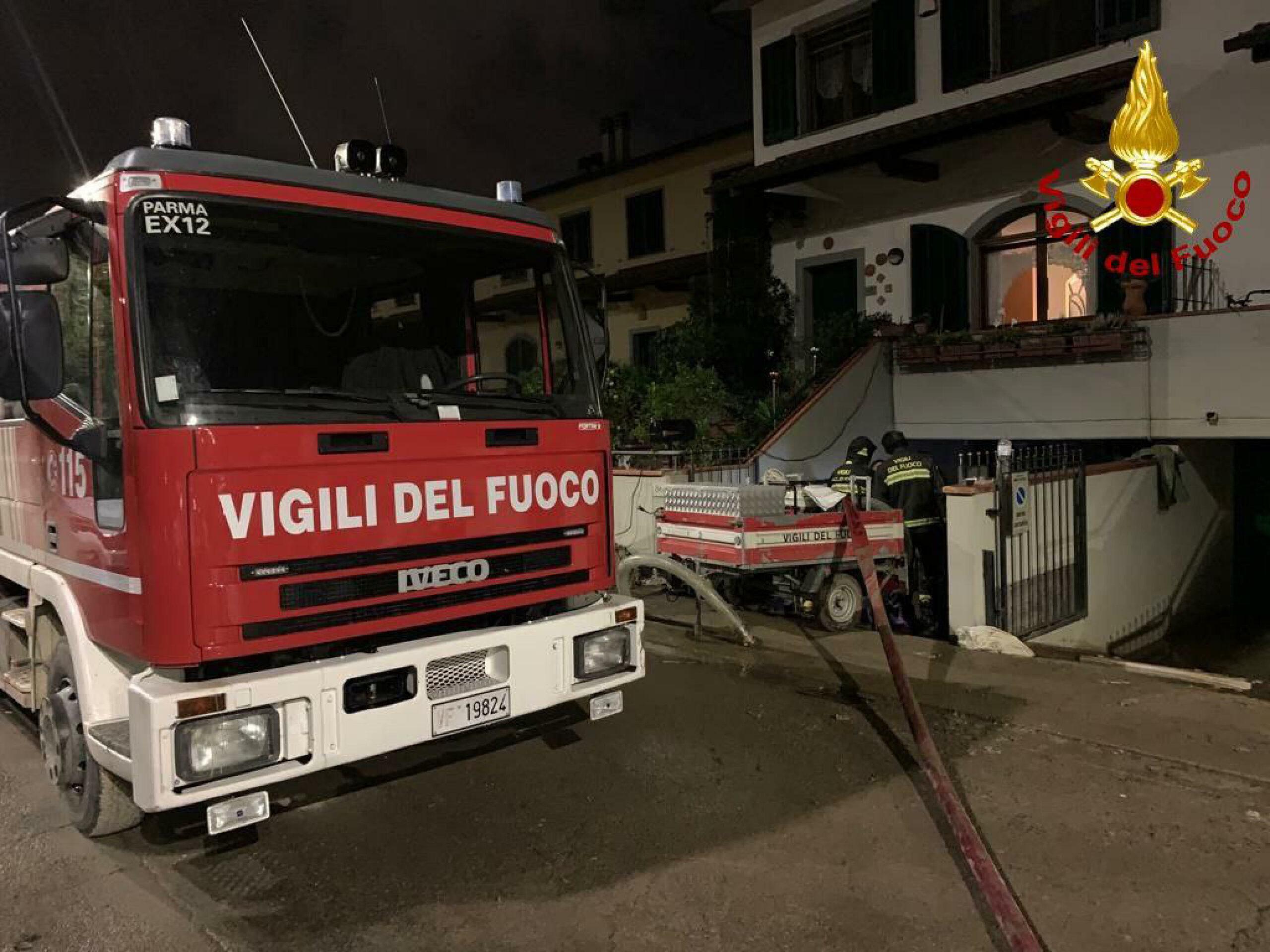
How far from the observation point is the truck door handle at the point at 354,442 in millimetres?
3348

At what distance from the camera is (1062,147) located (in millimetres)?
11289

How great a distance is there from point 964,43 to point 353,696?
12158 millimetres

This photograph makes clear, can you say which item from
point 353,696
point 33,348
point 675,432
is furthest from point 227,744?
point 675,432

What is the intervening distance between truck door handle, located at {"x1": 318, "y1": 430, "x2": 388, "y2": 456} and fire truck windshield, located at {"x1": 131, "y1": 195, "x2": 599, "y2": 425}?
77mm

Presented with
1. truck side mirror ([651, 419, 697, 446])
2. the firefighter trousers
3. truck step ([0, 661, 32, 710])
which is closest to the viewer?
truck step ([0, 661, 32, 710])

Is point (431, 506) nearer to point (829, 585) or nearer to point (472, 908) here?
point (472, 908)

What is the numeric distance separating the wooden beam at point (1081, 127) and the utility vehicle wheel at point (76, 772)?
11158 millimetres

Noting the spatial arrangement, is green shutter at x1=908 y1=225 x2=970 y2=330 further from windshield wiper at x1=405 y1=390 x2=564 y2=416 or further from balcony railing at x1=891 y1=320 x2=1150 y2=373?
windshield wiper at x1=405 y1=390 x2=564 y2=416

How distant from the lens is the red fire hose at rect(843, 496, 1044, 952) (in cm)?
307

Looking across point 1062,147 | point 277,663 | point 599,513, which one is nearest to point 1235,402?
point 1062,147

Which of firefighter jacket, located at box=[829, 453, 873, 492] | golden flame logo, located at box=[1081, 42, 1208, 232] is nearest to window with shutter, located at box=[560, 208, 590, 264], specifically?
golden flame logo, located at box=[1081, 42, 1208, 232]

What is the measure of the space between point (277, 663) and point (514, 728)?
1977 mm

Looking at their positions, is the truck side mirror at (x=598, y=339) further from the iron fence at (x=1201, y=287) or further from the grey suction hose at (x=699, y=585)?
the iron fence at (x=1201, y=287)

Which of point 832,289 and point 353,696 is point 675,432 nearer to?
point 353,696
